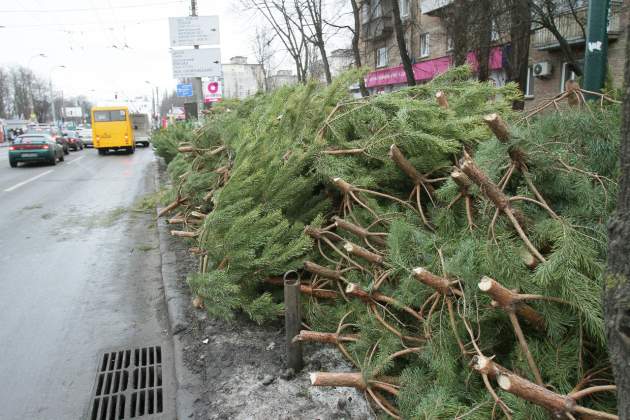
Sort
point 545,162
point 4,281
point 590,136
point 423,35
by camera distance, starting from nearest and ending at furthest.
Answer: point 545,162, point 590,136, point 4,281, point 423,35

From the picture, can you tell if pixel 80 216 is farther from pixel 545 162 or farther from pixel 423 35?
pixel 423 35

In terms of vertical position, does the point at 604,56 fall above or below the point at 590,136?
above

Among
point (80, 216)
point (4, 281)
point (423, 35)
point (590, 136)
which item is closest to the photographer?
point (590, 136)

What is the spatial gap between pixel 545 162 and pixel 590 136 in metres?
0.51

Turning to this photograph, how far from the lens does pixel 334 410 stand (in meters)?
2.68

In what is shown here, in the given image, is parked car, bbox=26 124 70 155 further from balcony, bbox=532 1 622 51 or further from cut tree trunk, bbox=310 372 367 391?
cut tree trunk, bbox=310 372 367 391

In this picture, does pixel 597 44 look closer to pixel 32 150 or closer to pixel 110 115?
pixel 32 150

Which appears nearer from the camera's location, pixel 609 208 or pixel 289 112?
pixel 609 208

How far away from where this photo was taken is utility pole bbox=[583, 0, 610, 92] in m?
→ 4.52

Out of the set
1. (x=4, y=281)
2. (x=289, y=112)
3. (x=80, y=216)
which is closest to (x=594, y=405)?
(x=289, y=112)

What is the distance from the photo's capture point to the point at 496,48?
14.0 metres

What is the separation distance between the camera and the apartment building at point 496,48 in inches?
561

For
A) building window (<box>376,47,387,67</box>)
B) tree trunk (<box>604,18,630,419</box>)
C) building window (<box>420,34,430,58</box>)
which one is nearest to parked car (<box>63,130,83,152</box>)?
building window (<box>376,47,387,67</box>)

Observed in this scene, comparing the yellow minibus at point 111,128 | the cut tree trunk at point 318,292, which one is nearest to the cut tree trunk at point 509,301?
the cut tree trunk at point 318,292
